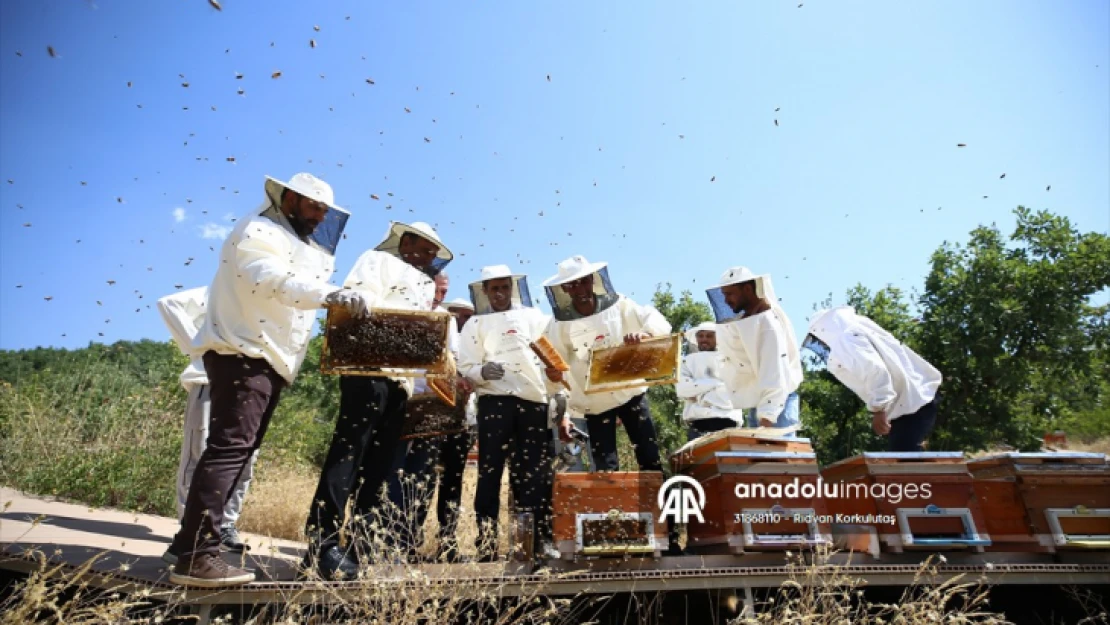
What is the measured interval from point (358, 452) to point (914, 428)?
15.2ft

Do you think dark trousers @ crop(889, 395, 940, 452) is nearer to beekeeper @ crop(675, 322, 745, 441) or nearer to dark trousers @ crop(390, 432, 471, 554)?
beekeeper @ crop(675, 322, 745, 441)

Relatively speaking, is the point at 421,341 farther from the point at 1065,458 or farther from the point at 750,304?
the point at 1065,458

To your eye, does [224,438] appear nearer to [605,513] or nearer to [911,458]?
[605,513]

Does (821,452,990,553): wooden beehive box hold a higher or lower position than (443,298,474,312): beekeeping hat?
lower

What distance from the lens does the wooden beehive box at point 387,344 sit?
4160 millimetres

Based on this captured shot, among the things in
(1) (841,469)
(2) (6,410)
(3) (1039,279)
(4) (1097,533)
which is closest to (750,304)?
(1) (841,469)

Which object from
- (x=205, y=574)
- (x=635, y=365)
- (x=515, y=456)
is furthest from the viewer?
(x=515, y=456)

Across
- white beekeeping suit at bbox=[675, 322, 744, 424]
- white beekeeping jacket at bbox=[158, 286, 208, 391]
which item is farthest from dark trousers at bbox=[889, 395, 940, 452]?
white beekeeping jacket at bbox=[158, 286, 208, 391]

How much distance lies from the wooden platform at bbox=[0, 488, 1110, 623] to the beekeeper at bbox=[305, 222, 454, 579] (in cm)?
30

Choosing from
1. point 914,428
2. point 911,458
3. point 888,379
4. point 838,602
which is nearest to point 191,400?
point 838,602

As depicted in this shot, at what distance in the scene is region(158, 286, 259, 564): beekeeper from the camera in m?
5.12

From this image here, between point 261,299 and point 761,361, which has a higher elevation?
point 761,361

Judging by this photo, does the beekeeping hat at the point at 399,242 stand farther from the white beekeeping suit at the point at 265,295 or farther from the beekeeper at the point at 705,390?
the beekeeper at the point at 705,390

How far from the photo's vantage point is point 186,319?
566cm
